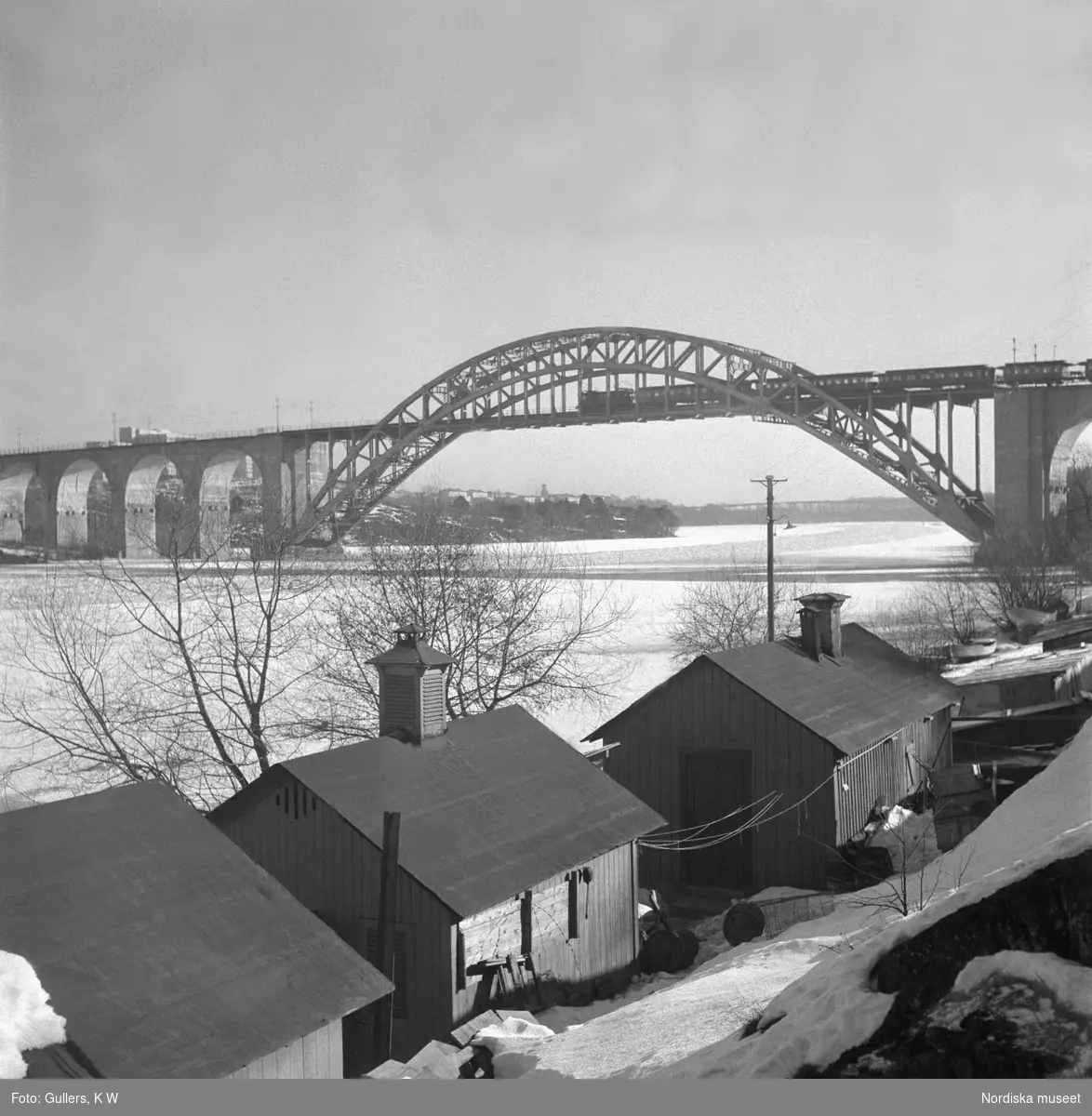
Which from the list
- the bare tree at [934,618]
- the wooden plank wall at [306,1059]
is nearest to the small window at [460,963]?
the wooden plank wall at [306,1059]

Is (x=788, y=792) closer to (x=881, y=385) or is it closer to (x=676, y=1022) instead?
(x=676, y=1022)

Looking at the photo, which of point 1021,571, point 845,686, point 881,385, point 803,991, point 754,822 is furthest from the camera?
point 881,385

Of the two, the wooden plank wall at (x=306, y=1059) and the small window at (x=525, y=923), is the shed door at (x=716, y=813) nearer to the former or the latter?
the small window at (x=525, y=923)

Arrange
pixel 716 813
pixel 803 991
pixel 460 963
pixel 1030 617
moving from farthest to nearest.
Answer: pixel 1030 617 → pixel 716 813 → pixel 460 963 → pixel 803 991

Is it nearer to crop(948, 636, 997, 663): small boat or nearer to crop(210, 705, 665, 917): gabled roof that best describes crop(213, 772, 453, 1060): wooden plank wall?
crop(210, 705, 665, 917): gabled roof

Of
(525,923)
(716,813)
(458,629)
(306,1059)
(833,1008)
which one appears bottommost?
(716,813)

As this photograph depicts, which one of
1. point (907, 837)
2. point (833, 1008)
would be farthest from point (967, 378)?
point (833, 1008)
